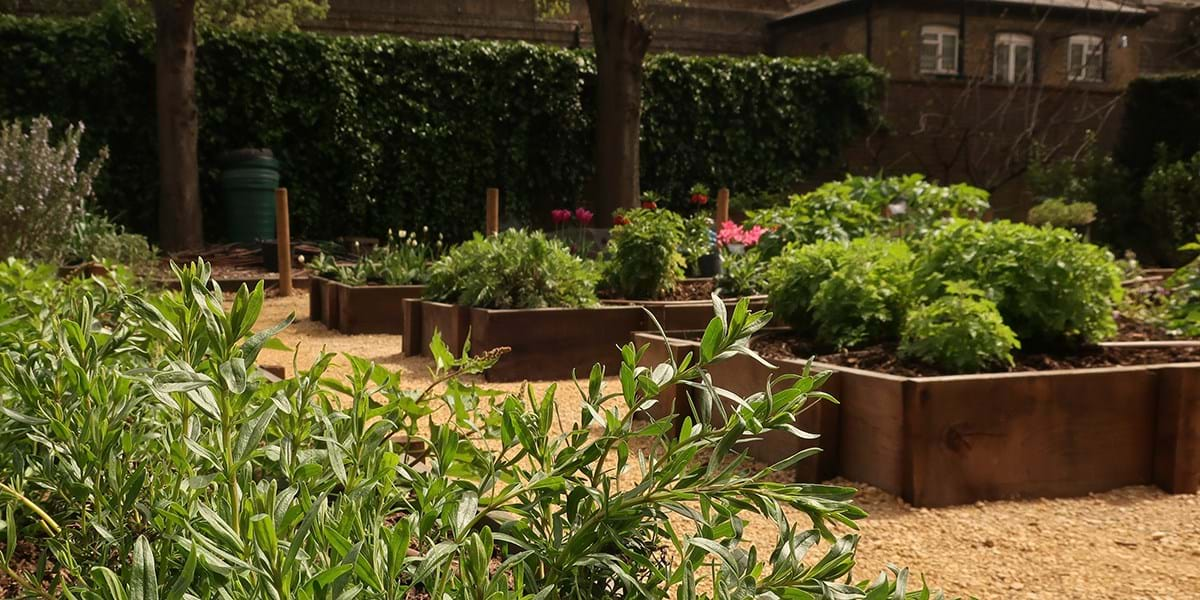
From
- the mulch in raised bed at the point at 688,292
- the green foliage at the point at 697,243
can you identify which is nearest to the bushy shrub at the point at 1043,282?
the mulch in raised bed at the point at 688,292

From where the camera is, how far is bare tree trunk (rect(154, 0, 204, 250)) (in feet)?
36.0

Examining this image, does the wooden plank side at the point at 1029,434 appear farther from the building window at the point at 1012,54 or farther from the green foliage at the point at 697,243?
the building window at the point at 1012,54

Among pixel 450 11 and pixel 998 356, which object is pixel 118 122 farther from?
pixel 998 356

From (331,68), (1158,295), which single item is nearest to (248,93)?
(331,68)

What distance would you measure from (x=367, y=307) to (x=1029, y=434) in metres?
4.75

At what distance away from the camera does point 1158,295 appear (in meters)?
5.41

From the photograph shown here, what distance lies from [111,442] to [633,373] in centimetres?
64

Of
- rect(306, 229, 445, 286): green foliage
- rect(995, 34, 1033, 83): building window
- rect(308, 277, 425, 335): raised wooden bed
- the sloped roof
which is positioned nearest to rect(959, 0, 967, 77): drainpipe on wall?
the sloped roof

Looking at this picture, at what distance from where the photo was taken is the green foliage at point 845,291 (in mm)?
4105

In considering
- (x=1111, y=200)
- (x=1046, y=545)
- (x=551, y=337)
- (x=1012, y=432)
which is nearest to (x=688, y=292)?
(x=551, y=337)

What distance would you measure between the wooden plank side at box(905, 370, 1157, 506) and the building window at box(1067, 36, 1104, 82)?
2104 centimetres

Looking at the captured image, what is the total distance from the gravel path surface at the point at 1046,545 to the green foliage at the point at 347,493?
153 cm

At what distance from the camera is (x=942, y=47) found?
21.0m

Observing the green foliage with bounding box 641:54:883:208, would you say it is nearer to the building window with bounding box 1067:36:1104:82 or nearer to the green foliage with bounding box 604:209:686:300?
the green foliage with bounding box 604:209:686:300
